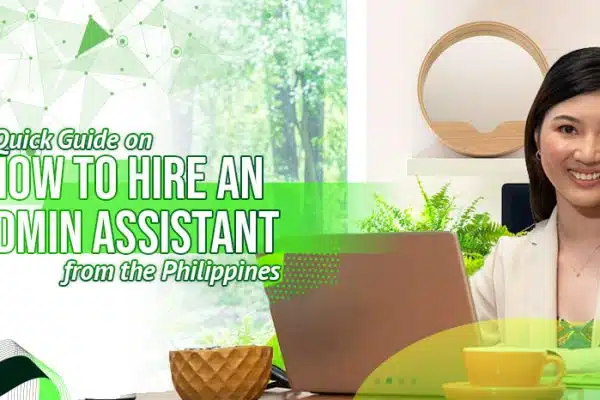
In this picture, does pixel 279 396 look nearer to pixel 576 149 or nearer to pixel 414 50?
pixel 576 149

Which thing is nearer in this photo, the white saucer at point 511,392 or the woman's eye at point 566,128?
the white saucer at point 511,392

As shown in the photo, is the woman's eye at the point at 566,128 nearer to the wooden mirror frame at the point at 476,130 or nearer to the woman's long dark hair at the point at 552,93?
the woman's long dark hair at the point at 552,93

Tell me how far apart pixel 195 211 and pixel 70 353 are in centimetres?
84

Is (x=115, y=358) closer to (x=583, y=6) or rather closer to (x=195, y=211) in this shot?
(x=195, y=211)

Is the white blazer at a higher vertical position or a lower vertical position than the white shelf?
lower

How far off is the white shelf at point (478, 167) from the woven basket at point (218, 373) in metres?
2.57

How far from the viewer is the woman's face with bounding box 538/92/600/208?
1602 millimetres

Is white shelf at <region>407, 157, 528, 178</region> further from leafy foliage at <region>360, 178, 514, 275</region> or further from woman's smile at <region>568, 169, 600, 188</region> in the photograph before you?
woman's smile at <region>568, 169, 600, 188</region>

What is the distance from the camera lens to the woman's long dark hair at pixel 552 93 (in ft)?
5.39

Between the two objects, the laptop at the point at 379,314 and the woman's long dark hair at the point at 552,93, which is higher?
the woman's long dark hair at the point at 552,93

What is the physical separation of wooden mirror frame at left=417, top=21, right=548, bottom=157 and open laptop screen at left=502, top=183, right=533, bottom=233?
81cm

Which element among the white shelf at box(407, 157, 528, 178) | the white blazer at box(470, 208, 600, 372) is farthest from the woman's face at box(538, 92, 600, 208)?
the white shelf at box(407, 157, 528, 178)

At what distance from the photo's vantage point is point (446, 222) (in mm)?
3699
